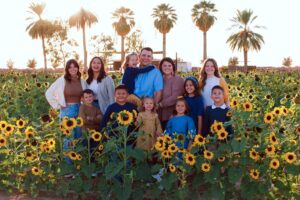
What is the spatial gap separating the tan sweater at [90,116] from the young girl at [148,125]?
31.0 inches

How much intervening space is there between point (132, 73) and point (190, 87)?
2.36 feet

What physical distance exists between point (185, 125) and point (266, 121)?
120 cm

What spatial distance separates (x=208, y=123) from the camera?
5879 millimetres

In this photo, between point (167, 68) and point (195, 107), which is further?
point (167, 68)

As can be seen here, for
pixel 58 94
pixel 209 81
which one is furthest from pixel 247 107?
pixel 58 94

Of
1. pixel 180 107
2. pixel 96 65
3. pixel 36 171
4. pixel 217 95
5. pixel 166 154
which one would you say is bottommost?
pixel 36 171

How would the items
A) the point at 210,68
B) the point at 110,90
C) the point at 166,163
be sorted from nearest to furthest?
the point at 166,163 → the point at 210,68 → the point at 110,90

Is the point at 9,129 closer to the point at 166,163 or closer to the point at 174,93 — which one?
the point at 166,163

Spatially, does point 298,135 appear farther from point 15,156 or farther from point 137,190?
point 15,156

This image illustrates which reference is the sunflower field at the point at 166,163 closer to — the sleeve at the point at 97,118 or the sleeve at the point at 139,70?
the sleeve at the point at 97,118

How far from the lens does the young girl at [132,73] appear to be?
598 centimetres

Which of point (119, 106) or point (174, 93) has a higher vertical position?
point (174, 93)

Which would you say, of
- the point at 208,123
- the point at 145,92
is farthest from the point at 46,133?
the point at 208,123

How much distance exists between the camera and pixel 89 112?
246 inches
